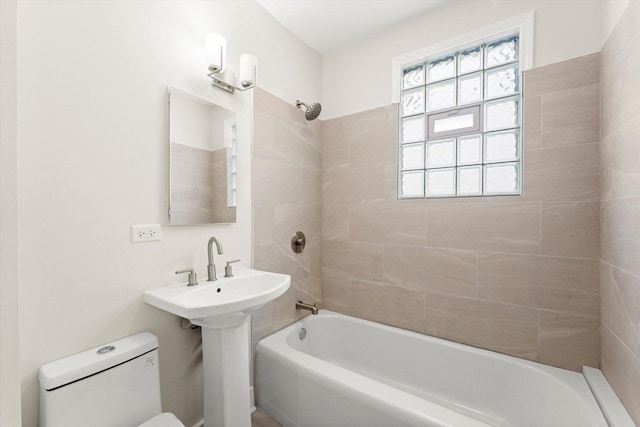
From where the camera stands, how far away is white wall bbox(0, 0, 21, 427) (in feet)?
2.31

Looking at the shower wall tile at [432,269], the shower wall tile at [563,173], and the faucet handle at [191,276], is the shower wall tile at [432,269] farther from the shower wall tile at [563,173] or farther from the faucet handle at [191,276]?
the faucet handle at [191,276]

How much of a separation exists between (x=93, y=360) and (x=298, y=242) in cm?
135

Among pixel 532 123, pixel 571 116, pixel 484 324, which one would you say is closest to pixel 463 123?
pixel 532 123

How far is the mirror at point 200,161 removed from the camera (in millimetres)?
1390

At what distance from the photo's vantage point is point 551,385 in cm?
143

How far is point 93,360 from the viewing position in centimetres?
103

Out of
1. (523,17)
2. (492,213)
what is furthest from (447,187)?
(523,17)

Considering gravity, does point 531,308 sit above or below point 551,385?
above

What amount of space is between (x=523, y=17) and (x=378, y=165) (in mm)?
1203

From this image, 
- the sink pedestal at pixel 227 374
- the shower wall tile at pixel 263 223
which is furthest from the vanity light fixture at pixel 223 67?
the sink pedestal at pixel 227 374

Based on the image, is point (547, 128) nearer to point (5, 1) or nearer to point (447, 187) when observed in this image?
point (447, 187)

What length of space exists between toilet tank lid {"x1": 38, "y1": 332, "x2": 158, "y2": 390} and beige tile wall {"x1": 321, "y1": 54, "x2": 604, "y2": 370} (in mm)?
1502

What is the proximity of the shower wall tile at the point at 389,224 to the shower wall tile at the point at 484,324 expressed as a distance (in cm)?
44

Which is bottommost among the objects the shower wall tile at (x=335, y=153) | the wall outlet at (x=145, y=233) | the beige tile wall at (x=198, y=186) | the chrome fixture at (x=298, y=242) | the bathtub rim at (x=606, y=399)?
the bathtub rim at (x=606, y=399)
